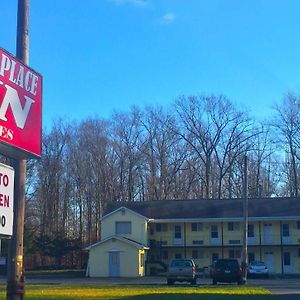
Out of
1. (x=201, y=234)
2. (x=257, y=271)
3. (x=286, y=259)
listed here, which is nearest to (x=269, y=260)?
(x=286, y=259)

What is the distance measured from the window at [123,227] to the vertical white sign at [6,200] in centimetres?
4912

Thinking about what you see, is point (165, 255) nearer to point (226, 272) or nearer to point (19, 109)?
point (226, 272)

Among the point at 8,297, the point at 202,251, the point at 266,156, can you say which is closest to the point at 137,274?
the point at 202,251

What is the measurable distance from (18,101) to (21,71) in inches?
21.7

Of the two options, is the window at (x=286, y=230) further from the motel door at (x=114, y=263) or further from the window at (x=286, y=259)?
the motel door at (x=114, y=263)

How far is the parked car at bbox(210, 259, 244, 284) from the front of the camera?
38.1m

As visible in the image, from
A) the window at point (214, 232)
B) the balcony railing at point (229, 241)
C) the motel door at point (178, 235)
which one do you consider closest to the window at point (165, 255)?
the balcony railing at point (229, 241)

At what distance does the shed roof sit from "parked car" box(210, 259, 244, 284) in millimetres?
19265

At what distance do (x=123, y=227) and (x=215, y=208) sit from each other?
9115mm

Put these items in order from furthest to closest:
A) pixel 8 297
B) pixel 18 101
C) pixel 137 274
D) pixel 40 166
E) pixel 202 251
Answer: pixel 40 166 < pixel 202 251 < pixel 137 274 < pixel 8 297 < pixel 18 101

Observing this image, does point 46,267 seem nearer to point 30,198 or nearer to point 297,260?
point 30,198

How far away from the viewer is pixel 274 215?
2253 inches

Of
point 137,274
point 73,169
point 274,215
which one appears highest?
point 73,169

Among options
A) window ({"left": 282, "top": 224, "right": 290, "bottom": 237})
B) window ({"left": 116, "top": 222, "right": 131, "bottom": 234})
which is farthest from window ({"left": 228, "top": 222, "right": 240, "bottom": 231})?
window ({"left": 116, "top": 222, "right": 131, "bottom": 234})
